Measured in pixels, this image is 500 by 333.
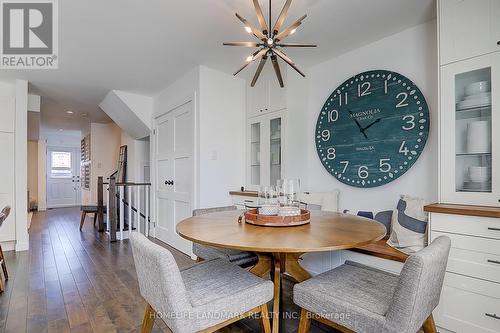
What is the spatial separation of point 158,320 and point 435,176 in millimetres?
2434

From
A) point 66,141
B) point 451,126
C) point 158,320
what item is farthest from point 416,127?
point 66,141

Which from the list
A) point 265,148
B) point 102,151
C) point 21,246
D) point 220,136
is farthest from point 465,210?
point 102,151

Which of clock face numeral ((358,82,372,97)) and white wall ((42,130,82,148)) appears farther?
white wall ((42,130,82,148))

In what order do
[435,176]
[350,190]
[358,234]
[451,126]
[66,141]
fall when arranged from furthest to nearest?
[66,141] < [350,190] < [435,176] < [451,126] < [358,234]

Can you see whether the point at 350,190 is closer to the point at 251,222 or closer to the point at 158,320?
the point at 251,222

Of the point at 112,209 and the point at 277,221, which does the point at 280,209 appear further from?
the point at 112,209

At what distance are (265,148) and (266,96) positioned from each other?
25.2 inches

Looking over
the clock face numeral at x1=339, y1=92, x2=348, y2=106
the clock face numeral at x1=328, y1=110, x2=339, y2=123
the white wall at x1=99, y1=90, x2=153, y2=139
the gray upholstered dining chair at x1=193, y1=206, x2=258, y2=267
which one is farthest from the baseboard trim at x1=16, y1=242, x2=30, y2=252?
the clock face numeral at x1=339, y1=92, x2=348, y2=106

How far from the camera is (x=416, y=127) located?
2.27 metres

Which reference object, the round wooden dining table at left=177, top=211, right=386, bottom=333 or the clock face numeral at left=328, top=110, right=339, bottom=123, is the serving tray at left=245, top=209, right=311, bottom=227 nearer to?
the round wooden dining table at left=177, top=211, right=386, bottom=333

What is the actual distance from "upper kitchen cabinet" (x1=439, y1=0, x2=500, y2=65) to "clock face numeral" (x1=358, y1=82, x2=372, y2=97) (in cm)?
Answer: 73

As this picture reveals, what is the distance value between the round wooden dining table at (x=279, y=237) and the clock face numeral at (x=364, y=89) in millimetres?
1344

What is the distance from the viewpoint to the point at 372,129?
2555mm

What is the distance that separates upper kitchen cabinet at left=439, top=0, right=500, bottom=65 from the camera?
5.53 feet
